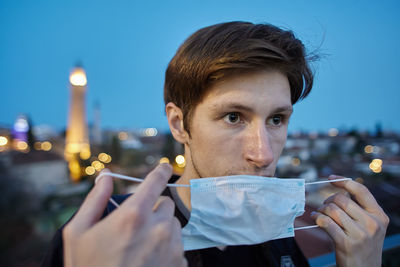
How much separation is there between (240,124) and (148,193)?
805 mm

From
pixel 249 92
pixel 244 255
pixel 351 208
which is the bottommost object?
pixel 244 255

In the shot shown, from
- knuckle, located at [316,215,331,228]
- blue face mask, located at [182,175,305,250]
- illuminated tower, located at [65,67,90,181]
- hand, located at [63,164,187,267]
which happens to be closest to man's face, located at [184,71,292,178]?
blue face mask, located at [182,175,305,250]

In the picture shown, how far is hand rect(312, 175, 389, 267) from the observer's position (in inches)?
48.9

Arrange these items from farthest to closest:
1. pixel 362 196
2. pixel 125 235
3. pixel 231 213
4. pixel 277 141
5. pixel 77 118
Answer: pixel 77 118 < pixel 277 141 < pixel 362 196 < pixel 231 213 < pixel 125 235

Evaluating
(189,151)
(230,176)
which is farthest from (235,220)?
(189,151)

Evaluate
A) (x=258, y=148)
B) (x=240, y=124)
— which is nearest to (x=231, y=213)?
(x=258, y=148)

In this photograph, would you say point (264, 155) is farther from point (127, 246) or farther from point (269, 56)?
point (127, 246)

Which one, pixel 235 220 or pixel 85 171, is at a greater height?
pixel 235 220

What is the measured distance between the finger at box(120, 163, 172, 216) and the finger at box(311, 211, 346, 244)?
42.5 inches

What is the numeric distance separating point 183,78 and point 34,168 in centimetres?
2126

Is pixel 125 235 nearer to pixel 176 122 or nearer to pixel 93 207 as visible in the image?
pixel 93 207

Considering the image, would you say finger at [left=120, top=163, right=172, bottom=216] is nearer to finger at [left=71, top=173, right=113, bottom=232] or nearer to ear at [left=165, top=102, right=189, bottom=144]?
finger at [left=71, top=173, right=113, bottom=232]

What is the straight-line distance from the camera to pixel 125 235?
26.8 inches

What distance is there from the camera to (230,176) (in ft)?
4.09
